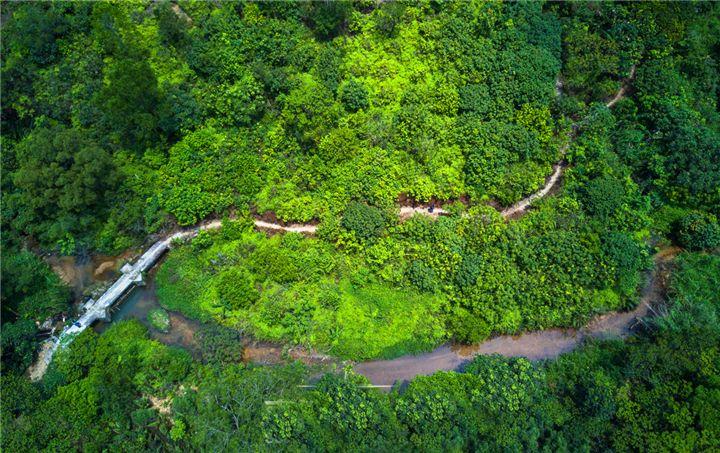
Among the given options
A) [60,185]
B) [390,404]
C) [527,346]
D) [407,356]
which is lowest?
[407,356]

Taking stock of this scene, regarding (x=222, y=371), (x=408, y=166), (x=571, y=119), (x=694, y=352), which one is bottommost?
(x=222, y=371)

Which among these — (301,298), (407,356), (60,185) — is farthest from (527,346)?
(60,185)

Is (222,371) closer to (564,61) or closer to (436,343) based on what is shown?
(436,343)

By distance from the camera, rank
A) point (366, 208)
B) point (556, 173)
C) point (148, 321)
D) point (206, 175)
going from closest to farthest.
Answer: point (148, 321)
point (366, 208)
point (206, 175)
point (556, 173)

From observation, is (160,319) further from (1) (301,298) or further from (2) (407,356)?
(2) (407,356)

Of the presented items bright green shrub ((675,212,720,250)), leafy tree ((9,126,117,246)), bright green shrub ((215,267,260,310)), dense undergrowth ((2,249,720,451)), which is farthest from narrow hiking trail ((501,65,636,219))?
leafy tree ((9,126,117,246))

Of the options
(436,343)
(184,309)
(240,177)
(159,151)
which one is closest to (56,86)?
(159,151)
